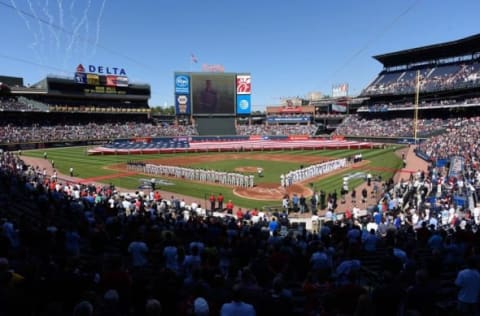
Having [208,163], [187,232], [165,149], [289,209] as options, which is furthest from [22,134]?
[187,232]

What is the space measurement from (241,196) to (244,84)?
190 ft

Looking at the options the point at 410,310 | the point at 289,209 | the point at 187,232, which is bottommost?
the point at 289,209

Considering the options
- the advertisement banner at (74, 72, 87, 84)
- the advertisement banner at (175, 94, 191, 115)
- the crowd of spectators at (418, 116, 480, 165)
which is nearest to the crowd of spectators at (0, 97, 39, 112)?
the advertisement banner at (74, 72, 87, 84)

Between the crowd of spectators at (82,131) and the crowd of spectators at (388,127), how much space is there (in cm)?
3642

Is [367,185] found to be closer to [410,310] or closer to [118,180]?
[118,180]

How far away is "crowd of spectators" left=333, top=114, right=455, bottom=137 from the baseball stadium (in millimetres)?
489

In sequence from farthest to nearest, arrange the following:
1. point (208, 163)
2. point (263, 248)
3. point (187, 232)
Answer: point (208, 163) → point (187, 232) → point (263, 248)

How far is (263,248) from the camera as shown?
862 cm

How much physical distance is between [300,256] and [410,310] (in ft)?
9.14

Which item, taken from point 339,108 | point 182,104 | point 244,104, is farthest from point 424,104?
point 182,104

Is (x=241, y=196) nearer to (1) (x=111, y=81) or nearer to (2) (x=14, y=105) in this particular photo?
(2) (x=14, y=105)

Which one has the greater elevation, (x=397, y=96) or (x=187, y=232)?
(x=397, y=96)

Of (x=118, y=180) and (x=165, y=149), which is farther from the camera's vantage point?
(x=165, y=149)

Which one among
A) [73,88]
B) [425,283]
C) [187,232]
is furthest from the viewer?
[73,88]
